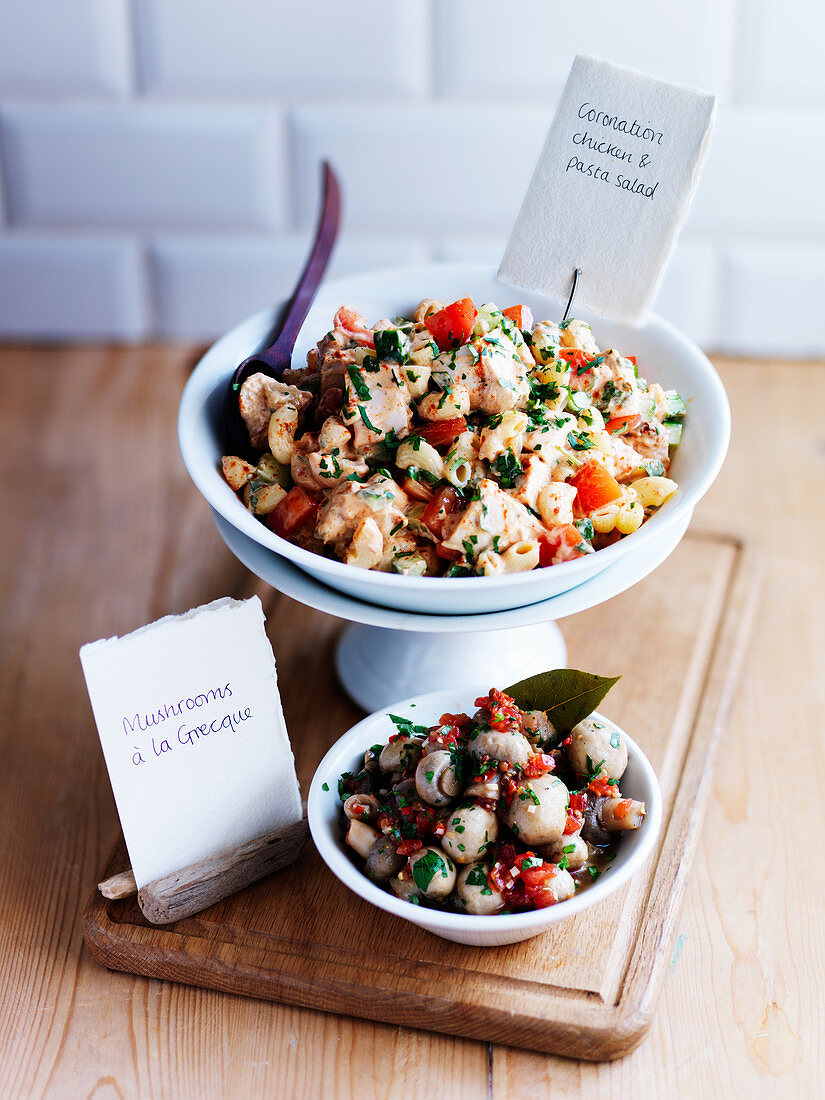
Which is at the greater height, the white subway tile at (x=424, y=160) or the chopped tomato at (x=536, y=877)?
the white subway tile at (x=424, y=160)

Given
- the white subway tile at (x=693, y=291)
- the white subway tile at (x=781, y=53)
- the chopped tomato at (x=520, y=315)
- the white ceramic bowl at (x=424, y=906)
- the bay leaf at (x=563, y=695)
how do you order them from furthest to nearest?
the white subway tile at (x=693, y=291), the white subway tile at (x=781, y=53), the chopped tomato at (x=520, y=315), the bay leaf at (x=563, y=695), the white ceramic bowl at (x=424, y=906)

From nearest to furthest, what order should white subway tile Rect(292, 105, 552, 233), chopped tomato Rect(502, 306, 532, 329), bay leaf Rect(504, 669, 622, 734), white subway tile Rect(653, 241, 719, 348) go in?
bay leaf Rect(504, 669, 622, 734), chopped tomato Rect(502, 306, 532, 329), white subway tile Rect(292, 105, 552, 233), white subway tile Rect(653, 241, 719, 348)

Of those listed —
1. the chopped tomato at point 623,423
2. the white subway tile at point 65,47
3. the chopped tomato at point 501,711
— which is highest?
the white subway tile at point 65,47

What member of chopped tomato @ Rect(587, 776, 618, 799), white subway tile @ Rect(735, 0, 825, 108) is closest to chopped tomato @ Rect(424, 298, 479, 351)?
chopped tomato @ Rect(587, 776, 618, 799)

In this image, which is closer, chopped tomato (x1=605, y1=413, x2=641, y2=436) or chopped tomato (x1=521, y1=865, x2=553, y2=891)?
chopped tomato (x1=521, y1=865, x2=553, y2=891)

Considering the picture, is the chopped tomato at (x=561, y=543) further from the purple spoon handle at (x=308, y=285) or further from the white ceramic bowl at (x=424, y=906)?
the purple spoon handle at (x=308, y=285)

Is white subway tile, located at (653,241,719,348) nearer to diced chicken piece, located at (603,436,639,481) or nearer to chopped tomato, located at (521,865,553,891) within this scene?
diced chicken piece, located at (603,436,639,481)

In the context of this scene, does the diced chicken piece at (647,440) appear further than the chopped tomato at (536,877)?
Yes

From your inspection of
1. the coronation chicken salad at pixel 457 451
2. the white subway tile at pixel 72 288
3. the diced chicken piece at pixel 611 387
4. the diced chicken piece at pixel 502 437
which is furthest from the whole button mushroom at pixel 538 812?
the white subway tile at pixel 72 288
